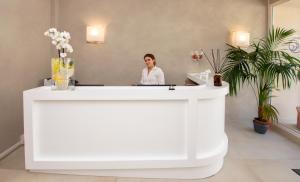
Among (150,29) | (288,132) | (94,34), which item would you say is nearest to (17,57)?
(94,34)

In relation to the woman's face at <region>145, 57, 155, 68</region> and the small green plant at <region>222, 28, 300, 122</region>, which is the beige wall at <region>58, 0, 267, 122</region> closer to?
the small green plant at <region>222, 28, 300, 122</region>

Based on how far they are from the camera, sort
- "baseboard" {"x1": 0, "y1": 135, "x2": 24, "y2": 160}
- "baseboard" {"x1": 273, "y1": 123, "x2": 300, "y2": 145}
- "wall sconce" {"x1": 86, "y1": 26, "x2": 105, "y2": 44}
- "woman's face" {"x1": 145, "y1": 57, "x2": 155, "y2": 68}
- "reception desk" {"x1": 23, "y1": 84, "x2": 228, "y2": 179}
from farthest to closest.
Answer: "wall sconce" {"x1": 86, "y1": 26, "x2": 105, "y2": 44}
"woman's face" {"x1": 145, "y1": 57, "x2": 155, "y2": 68}
"baseboard" {"x1": 273, "y1": 123, "x2": 300, "y2": 145}
"baseboard" {"x1": 0, "y1": 135, "x2": 24, "y2": 160}
"reception desk" {"x1": 23, "y1": 84, "x2": 228, "y2": 179}

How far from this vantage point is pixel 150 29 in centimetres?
498

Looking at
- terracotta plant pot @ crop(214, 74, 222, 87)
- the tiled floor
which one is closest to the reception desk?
the tiled floor

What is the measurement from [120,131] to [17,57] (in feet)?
6.41

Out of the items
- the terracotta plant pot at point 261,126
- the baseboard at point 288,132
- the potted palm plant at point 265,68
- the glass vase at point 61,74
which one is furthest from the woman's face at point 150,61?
the baseboard at point 288,132

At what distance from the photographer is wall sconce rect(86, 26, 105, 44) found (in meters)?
4.76

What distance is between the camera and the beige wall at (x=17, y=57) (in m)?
3.17

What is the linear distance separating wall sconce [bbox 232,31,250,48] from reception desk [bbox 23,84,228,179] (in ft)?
8.40

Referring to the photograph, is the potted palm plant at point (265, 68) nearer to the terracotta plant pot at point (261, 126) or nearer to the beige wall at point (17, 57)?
the terracotta plant pot at point (261, 126)

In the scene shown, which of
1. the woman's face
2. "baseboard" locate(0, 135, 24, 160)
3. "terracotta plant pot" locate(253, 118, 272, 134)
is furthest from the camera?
"terracotta plant pot" locate(253, 118, 272, 134)

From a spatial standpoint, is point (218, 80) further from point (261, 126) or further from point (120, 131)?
point (261, 126)

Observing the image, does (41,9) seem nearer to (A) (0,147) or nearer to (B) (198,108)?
(A) (0,147)

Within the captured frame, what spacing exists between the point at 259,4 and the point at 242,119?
2.31 m
